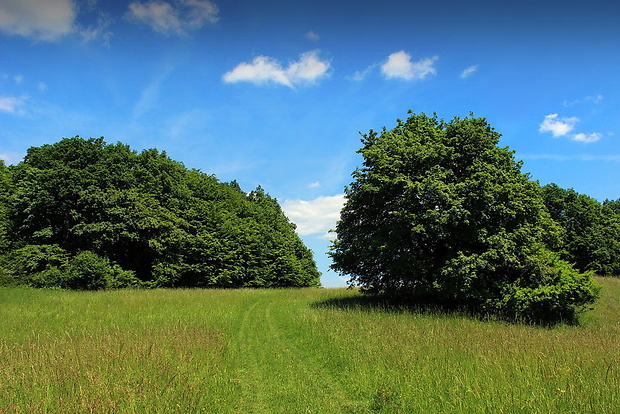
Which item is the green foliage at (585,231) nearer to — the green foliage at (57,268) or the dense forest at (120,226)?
the dense forest at (120,226)

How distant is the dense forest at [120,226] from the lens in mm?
30609

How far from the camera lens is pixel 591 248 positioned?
162ft

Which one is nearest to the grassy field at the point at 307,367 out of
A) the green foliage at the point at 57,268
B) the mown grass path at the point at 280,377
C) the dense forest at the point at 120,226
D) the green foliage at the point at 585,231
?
the mown grass path at the point at 280,377

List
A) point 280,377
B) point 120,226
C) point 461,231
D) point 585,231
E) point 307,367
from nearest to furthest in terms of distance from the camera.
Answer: point 280,377 → point 307,367 → point 461,231 → point 120,226 → point 585,231

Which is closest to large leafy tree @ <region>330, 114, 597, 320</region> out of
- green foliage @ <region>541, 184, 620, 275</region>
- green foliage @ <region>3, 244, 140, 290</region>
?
green foliage @ <region>3, 244, 140, 290</region>

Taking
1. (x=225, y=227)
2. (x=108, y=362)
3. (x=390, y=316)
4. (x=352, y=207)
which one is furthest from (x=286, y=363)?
(x=225, y=227)

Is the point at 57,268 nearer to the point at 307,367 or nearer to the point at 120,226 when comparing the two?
the point at 120,226

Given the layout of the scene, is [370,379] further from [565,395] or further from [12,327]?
[12,327]

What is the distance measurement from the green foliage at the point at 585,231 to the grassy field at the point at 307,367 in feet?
140

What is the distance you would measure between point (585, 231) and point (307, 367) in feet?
185

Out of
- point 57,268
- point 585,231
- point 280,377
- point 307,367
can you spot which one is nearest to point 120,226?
point 57,268

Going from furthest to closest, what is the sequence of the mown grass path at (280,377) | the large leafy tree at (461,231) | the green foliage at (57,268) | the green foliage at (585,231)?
the green foliage at (585,231) → the green foliage at (57,268) → the large leafy tree at (461,231) → the mown grass path at (280,377)

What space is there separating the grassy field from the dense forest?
18.5 metres

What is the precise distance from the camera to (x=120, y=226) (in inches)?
1252
